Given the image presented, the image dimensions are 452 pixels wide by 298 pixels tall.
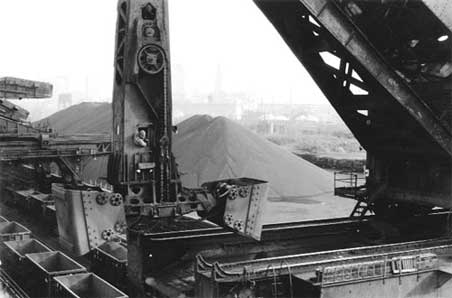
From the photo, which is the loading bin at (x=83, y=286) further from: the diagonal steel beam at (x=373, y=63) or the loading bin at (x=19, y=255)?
the diagonal steel beam at (x=373, y=63)

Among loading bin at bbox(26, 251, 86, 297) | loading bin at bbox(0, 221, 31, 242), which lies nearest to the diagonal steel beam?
loading bin at bbox(26, 251, 86, 297)

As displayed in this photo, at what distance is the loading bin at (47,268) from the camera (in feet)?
33.1

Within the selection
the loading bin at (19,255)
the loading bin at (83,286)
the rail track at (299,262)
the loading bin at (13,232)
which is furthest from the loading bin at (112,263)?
the rail track at (299,262)

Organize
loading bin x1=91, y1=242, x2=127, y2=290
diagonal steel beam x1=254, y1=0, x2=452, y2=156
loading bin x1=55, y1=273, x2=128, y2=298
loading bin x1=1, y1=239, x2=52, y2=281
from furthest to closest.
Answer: loading bin x1=1, y1=239, x2=52, y2=281 → loading bin x1=91, y1=242, x2=127, y2=290 → loading bin x1=55, y1=273, x2=128, y2=298 → diagonal steel beam x1=254, y1=0, x2=452, y2=156

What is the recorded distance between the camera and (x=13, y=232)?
591 inches

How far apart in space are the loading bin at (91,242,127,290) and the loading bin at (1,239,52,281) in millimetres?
1170

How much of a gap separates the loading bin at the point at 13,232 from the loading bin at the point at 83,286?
4.43 m

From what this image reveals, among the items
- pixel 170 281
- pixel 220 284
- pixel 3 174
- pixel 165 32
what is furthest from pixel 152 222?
pixel 3 174

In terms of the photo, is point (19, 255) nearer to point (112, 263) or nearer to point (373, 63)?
point (112, 263)

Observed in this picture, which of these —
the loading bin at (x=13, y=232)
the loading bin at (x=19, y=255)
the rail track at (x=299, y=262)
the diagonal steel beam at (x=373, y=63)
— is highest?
the diagonal steel beam at (x=373, y=63)

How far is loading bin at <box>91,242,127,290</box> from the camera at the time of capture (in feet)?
36.0

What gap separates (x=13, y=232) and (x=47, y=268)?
4230 mm

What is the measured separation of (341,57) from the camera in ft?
35.2

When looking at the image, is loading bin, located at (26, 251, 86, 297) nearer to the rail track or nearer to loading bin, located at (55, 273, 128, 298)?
loading bin, located at (55, 273, 128, 298)
